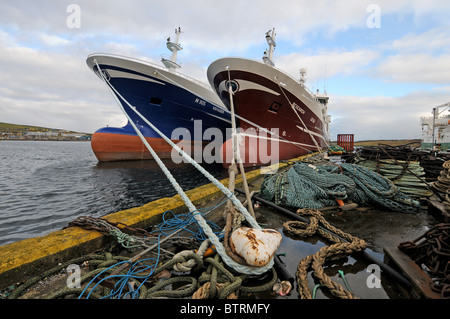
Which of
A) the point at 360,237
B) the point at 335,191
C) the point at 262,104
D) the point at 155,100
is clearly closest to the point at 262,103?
the point at 262,104

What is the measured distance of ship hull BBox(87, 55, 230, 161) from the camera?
12.5 meters

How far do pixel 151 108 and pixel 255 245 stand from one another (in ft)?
45.5

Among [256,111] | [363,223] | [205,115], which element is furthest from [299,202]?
[205,115]

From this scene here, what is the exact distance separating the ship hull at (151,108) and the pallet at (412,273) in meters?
12.1

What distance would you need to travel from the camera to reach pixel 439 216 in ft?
10.6

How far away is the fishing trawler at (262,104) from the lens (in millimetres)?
9781

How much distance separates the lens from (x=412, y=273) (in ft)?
5.70

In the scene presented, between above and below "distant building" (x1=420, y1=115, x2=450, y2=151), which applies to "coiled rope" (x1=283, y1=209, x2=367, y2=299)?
below
